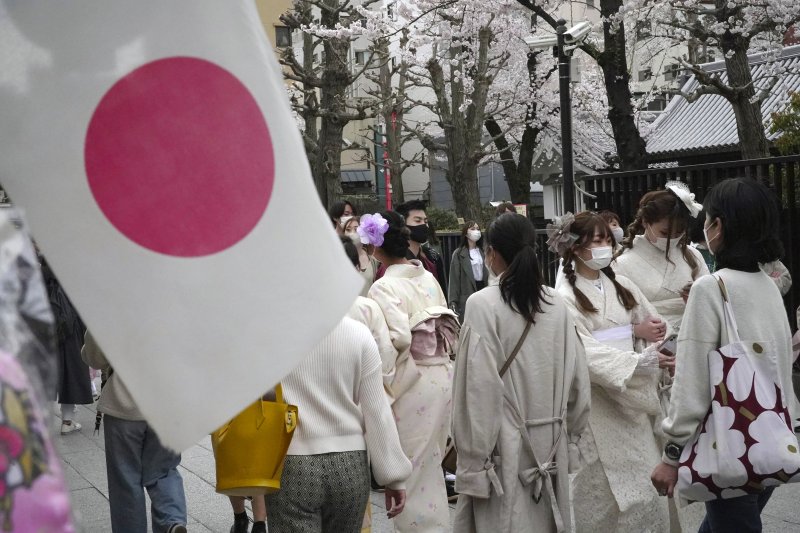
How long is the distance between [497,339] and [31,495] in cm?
353

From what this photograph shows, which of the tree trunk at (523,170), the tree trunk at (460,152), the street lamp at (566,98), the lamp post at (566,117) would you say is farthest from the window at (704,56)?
the lamp post at (566,117)

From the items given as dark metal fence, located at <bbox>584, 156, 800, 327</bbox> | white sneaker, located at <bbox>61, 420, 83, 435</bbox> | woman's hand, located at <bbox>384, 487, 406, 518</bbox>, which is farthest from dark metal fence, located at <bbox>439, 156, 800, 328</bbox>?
white sneaker, located at <bbox>61, 420, 83, 435</bbox>

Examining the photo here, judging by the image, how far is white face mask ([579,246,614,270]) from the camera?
553cm

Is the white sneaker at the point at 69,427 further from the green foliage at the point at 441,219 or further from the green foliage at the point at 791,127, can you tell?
the green foliage at the point at 441,219

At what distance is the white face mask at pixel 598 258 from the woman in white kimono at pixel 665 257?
0.75m

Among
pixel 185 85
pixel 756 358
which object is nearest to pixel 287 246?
pixel 185 85

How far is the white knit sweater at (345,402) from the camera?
420 cm

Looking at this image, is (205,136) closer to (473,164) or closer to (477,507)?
(477,507)

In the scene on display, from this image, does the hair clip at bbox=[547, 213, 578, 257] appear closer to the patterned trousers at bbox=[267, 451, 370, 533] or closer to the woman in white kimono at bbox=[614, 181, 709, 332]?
the woman in white kimono at bbox=[614, 181, 709, 332]

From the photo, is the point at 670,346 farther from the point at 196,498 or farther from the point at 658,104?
the point at 658,104

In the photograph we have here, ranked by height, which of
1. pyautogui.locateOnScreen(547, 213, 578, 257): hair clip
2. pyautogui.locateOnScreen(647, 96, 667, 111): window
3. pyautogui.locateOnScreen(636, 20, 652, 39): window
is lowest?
pyautogui.locateOnScreen(547, 213, 578, 257): hair clip

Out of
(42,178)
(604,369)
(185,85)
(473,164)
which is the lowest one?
(604,369)

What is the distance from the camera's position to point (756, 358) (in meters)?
3.64

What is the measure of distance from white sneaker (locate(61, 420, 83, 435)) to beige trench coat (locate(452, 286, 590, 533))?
6.80m
